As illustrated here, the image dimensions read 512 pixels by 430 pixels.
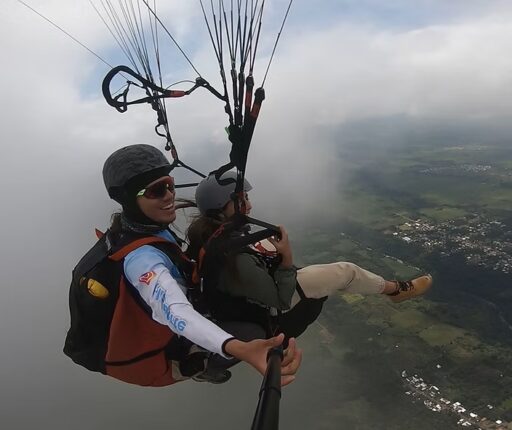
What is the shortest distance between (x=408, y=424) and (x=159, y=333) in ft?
331

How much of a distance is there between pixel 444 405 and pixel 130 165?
10414 cm

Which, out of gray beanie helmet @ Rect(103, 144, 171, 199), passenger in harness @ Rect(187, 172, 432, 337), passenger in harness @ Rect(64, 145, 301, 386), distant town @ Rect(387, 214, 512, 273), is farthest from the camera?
distant town @ Rect(387, 214, 512, 273)

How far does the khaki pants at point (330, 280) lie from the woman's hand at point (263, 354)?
8.77 ft

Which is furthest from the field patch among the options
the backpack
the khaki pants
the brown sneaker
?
the backpack

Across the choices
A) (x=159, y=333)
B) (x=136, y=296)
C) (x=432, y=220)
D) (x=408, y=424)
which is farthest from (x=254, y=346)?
(x=432, y=220)

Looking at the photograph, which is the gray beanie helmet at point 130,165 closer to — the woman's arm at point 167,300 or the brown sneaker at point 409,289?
the woman's arm at point 167,300

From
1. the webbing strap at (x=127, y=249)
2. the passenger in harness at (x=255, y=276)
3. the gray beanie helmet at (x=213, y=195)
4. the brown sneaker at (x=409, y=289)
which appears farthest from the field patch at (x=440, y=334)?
the webbing strap at (x=127, y=249)

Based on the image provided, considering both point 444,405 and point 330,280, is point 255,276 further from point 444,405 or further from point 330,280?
point 444,405

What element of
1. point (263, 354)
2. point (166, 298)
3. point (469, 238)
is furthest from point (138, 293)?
point (469, 238)

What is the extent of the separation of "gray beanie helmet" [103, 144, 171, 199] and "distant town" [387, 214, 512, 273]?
142703 millimetres

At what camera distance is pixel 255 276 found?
3885 millimetres

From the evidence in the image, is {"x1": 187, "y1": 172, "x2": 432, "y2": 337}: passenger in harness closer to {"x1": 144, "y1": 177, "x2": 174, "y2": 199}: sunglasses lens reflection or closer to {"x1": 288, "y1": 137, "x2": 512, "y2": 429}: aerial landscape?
{"x1": 144, "y1": 177, "x2": 174, "y2": 199}: sunglasses lens reflection

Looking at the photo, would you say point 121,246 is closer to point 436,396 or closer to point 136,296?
point 136,296

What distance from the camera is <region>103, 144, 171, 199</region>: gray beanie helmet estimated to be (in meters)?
3.43
